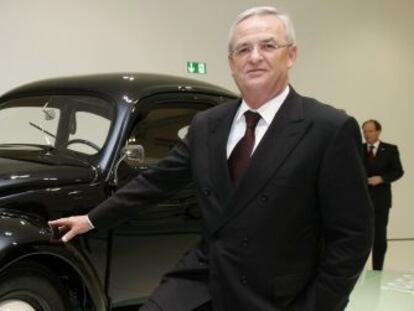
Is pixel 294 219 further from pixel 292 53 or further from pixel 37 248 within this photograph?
pixel 37 248

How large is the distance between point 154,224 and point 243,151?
169 centimetres

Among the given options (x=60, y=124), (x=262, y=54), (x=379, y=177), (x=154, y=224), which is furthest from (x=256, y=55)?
(x=379, y=177)

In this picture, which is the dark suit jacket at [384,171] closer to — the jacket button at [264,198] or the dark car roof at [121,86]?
the dark car roof at [121,86]

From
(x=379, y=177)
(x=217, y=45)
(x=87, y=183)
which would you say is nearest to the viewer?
(x=87, y=183)

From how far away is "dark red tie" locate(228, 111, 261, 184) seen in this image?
1.84m

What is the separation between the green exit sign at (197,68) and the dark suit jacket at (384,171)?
7.87 ft

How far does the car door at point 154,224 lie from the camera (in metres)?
3.33

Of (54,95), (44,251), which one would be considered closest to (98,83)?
(54,95)

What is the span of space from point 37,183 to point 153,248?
0.82m

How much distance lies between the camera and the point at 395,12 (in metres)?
10.1

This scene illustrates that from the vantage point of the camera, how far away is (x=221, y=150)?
6.22 feet

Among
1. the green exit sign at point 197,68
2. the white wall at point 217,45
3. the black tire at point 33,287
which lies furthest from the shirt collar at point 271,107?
the green exit sign at point 197,68

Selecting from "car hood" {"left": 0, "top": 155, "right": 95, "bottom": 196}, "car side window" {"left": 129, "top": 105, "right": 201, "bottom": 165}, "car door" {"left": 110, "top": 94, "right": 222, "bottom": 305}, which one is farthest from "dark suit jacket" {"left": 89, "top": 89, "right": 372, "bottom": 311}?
"car side window" {"left": 129, "top": 105, "right": 201, "bottom": 165}

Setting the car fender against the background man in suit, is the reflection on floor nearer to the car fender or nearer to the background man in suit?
the car fender
